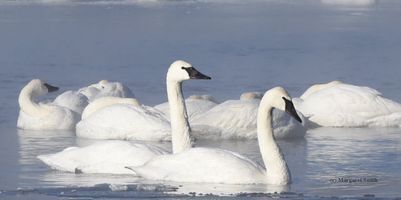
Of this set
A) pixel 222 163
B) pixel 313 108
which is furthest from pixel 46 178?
pixel 313 108

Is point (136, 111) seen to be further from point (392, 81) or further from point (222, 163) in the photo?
point (392, 81)

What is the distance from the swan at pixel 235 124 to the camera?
484 inches

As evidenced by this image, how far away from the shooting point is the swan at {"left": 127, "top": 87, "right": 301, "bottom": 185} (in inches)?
351

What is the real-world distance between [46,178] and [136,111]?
2882mm

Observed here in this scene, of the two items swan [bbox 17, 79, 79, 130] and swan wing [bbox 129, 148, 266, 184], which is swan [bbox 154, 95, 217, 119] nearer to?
swan [bbox 17, 79, 79, 130]

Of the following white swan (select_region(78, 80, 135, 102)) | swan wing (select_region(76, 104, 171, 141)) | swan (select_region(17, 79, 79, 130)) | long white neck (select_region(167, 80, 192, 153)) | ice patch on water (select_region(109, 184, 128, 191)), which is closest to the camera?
ice patch on water (select_region(109, 184, 128, 191))

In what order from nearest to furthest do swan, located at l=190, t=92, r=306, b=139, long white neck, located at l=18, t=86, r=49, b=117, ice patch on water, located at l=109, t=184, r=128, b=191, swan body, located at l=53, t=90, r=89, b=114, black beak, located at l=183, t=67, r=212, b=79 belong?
ice patch on water, located at l=109, t=184, r=128, b=191 < black beak, located at l=183, t=67, r=212, b=79 < swan, located at l=190, t=92, r=306, b=139 < long white neck, located at l=18, t=86, r=49, b=117 < swan body, located at l=53, t=90, r=89, b=114

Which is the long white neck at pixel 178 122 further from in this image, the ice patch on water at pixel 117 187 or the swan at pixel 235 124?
the swan at pixel 235 124

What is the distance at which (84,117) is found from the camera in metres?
13.1

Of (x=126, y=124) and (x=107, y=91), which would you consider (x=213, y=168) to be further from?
(x=107, y=91)

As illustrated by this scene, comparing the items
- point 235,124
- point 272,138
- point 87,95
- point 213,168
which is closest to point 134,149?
point 213,168

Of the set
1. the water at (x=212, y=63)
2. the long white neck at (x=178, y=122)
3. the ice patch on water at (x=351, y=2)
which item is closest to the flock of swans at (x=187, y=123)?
the long white neck at (x=178, y=122)

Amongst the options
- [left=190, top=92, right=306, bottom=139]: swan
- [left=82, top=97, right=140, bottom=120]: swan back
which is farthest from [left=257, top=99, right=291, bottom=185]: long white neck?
[left=82, top=97, right=140, bottom=120]: swan back

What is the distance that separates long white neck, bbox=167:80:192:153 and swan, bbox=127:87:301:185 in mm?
574
